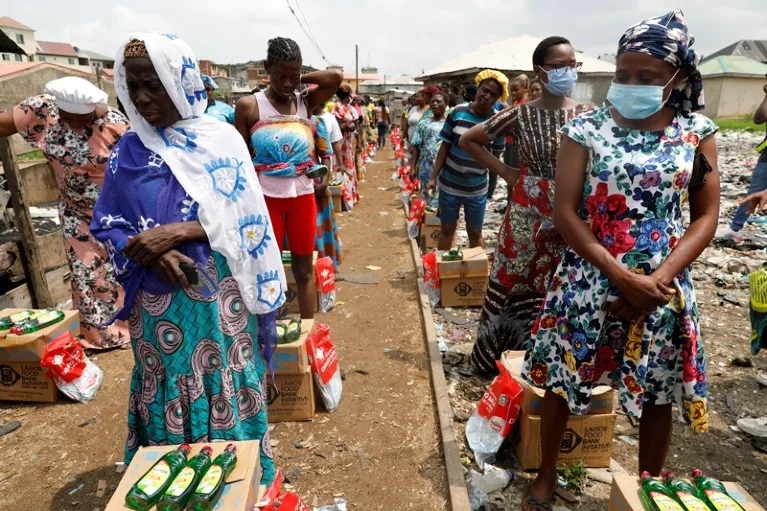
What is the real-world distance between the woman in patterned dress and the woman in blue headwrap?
3.31 feet

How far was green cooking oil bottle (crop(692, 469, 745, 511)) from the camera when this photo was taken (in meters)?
1.70

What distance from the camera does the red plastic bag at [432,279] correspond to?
5.23 m

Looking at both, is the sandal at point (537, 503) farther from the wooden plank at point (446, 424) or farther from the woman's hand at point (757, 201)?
the woman's hand at point (757, 201)

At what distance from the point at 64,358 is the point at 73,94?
1891 millimetres

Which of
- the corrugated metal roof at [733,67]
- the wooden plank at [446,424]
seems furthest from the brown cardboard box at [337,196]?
the corrugated metal roof at [733,67]

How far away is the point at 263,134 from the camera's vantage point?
11.6ft

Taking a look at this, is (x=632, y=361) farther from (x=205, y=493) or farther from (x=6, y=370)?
(x=6, y=370)

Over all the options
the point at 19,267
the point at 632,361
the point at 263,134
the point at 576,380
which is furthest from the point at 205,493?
the point at 19,267

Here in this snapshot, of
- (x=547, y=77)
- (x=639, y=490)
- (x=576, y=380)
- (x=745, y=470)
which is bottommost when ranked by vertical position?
(x=745, y=470)

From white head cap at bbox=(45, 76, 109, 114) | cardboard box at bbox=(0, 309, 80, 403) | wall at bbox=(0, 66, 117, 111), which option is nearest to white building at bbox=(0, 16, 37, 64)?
wall at bbox=(0, 66, 117, 111)

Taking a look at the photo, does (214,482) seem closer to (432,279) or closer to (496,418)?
(496,418)

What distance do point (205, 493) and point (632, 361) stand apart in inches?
67.9

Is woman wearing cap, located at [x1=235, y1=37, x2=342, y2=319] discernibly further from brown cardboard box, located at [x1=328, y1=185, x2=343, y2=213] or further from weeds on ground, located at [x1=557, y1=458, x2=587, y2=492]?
brown cardboard box, located at [x1=328, y1=185, x2=343, y2=213]

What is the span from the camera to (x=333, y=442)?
10.2ft
